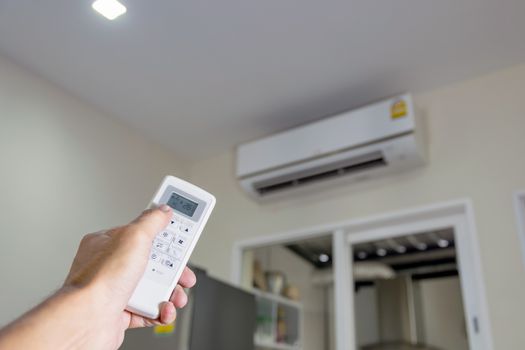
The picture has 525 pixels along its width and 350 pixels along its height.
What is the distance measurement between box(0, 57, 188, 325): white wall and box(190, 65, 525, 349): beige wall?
786 millimetres

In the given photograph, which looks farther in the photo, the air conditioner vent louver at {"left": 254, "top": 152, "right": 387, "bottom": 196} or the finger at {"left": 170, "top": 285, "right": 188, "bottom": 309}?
the air conditioner vent louver at {"left": 254, "top": 152, "right": 387, "bottom": 196}

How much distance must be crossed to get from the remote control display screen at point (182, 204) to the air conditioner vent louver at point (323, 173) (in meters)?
1.47

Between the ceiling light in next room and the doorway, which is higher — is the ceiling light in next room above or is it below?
above

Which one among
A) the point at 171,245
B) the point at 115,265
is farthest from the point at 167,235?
the point at 115,265

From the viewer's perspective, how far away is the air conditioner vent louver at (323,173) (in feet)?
7.41

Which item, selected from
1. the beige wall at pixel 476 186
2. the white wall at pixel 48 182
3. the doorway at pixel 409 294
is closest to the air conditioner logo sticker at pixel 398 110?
the beige wall at pixel 476 186

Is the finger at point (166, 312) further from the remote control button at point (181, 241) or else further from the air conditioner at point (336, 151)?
the air conditioner at point (336, 151)

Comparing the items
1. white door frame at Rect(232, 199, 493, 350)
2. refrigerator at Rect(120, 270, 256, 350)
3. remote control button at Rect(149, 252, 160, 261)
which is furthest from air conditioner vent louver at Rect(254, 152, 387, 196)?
remote control button at Rect(149, 252, 160, 261)

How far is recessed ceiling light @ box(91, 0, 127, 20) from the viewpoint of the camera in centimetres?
183

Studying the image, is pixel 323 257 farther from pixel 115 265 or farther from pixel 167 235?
pixel 115 265

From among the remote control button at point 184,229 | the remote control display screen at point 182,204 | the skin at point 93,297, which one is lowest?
the skin at point 93,297

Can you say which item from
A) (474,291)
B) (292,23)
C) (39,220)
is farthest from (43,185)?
(474,291)

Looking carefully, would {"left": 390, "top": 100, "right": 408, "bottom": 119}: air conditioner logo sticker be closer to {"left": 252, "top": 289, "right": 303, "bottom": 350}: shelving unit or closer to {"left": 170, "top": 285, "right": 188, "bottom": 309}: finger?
{"left": 252, "top": 289, "right": 303, "bottom": 350}: shelving unit

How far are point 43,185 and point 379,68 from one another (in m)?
1.61
